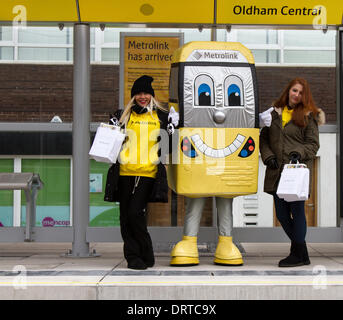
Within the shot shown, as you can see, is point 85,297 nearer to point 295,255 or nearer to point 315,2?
point 295,255

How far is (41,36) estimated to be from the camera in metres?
7.42

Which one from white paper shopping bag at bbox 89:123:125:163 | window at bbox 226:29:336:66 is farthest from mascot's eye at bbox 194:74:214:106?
window at bbox 226:29:336:66

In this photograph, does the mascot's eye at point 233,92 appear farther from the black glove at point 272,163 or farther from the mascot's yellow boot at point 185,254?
the mascot's yellow boot at point 185,254

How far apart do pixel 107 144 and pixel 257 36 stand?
124 inches

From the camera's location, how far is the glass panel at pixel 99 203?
24.1 ft

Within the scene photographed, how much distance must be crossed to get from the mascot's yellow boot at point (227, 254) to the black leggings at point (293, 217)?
1.62ft

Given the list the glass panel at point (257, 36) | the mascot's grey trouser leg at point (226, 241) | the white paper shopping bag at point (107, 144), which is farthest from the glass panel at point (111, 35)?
the mascot's grey trouser leg at point (226, 241)

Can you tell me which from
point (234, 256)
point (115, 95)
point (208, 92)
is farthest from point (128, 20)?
point (234, 256)

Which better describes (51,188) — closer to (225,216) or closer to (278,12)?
(225,216)

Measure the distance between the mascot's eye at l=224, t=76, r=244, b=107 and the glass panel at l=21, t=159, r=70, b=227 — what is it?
252 centimetres

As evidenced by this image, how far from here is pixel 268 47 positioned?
7.54 metres

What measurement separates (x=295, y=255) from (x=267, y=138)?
1.06m

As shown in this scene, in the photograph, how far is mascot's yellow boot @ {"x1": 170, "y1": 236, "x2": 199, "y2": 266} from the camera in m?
5.45

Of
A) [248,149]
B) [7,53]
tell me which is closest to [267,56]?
[248,149]
